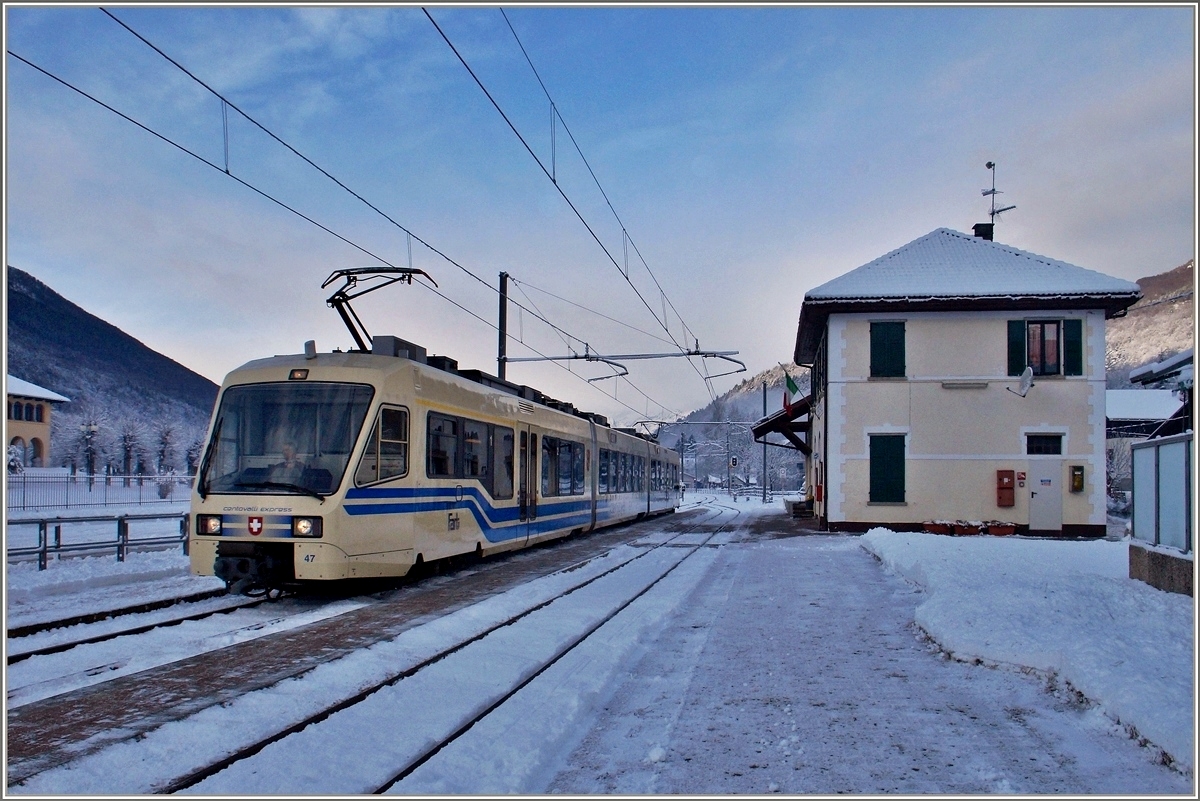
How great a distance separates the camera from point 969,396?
79.9 ft

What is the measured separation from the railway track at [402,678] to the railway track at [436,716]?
12mm

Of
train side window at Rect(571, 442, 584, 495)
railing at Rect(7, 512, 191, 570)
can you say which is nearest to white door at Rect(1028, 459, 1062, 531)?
train side window at Rect(571, 442, 584, 495)

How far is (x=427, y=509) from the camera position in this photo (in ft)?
40.1

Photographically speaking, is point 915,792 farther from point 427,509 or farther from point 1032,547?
point 1032,547

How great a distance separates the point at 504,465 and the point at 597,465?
26.7 ft

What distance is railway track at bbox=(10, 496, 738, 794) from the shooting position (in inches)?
195

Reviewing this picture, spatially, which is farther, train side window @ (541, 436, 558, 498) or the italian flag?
the italian flag

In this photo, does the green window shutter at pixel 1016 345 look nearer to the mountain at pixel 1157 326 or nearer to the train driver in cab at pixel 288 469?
the mountain at pixel 1157 326

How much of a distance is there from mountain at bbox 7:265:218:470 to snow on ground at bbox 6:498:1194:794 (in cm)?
10941

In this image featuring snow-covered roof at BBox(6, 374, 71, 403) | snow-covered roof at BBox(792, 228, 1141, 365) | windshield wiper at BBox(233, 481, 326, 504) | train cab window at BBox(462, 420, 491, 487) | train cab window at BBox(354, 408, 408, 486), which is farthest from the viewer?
snow-covered roof at BBox(6, 374, 71, 403)

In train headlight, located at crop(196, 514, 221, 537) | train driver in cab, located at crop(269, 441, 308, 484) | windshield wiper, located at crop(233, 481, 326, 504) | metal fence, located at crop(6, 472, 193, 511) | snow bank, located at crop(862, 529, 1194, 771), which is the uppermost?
train driver in cab, located at crop(269, 441, 308, 484)

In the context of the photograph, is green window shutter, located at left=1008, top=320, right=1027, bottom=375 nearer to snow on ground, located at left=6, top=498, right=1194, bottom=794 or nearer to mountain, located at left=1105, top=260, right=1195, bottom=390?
mountain, located at left=1105, top=260, right=1195, bottom=390

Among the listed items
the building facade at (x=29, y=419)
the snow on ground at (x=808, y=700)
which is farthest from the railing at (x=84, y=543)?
the building facade at (x=29, y=419)

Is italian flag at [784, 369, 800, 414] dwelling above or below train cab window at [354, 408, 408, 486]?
above
